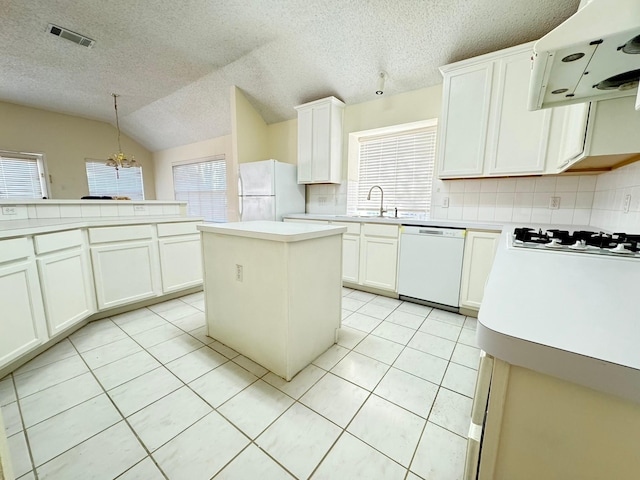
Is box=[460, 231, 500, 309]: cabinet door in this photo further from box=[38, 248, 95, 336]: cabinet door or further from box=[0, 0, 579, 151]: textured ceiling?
box=[38, 248, 95, 336]: cabinet door

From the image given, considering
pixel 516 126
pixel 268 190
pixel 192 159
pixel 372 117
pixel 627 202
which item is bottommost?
pixel 627 202

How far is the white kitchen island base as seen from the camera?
153cm

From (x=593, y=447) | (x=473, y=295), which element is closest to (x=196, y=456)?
(x=593, y=447)

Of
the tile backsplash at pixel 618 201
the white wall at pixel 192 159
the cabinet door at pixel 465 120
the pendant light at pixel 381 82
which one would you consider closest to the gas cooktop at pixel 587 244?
the tile backsplash at pixel 618 201

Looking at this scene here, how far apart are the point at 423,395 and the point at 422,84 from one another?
3126 millimetres

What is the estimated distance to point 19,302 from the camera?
1.58 meters

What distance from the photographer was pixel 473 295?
240 centimetres

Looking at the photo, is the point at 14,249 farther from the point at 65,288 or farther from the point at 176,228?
the point at 176,228

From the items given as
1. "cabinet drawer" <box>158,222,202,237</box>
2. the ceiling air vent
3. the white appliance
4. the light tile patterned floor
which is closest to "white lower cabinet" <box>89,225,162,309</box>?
"cabinet drawer" <box>158,222,202,237</box>

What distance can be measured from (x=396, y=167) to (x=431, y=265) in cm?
148

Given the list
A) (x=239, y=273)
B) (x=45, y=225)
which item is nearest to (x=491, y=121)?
(x=239, y=273)

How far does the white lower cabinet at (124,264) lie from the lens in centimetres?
225

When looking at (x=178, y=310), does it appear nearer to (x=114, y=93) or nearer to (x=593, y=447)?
(x=593, y=447)

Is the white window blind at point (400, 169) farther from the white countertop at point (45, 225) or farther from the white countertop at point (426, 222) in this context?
the white countertop at point (45, 225)
